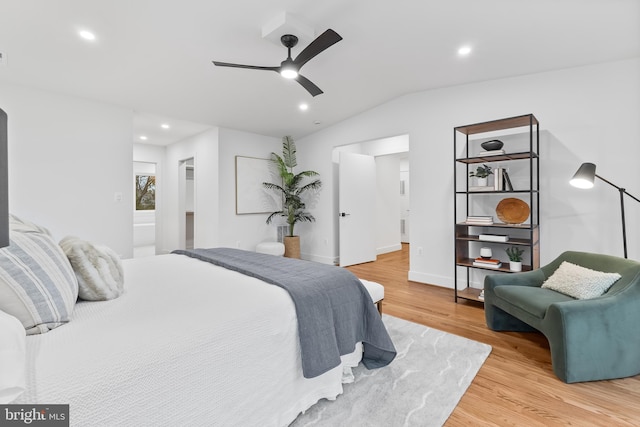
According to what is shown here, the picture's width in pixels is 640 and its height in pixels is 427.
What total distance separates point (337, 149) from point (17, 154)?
14.2ft

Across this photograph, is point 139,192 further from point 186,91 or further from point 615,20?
point 615,20

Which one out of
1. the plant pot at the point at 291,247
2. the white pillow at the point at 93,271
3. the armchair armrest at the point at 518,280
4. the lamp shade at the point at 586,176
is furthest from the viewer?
the plant pot at the point at 291,247

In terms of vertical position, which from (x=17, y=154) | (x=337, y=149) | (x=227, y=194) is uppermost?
(x=337, y=149)

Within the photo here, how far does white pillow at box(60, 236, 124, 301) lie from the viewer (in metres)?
1.42

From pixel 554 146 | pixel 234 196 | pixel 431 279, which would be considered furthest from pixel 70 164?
pixel 554 146

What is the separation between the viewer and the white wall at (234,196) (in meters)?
5.07

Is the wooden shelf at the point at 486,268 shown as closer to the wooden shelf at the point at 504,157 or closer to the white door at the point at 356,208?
the wooden shelf at the point at 504,157

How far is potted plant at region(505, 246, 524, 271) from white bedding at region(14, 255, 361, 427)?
2.40 meters

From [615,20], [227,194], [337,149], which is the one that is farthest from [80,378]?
[337,149]

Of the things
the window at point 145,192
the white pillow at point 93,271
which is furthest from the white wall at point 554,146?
the window at point 145,192

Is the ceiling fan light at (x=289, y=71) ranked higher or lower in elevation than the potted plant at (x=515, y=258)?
higher

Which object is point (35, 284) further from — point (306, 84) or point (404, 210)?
point (404, 210)

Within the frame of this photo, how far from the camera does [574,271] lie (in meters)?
2.30

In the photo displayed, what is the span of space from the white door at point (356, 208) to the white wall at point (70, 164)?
3256mm
